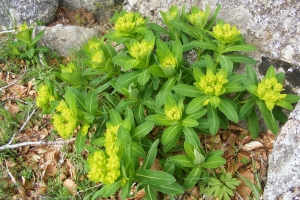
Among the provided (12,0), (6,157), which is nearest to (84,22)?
(12,0)

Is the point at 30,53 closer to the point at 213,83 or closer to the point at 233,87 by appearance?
the point at 213,83

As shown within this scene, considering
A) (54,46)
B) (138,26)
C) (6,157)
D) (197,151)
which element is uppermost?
(138,26)

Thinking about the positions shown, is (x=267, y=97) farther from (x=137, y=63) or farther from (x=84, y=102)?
(x=84, y=102)

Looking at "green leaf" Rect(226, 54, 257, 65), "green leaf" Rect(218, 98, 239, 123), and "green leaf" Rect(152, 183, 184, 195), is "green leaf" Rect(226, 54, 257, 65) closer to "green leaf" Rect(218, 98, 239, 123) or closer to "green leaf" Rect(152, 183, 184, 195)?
Answer: "green leaf" Rect(218, 98, 239, 123)

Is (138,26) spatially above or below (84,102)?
above

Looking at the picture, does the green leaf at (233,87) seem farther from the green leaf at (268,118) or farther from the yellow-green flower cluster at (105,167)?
the yellow-green flower cluster at (105,167)

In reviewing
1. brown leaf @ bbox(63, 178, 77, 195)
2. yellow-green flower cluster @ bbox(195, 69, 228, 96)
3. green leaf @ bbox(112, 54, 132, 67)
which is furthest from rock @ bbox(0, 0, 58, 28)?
yellow-green flower cluster @ bbox(195, 69, 228, 96)
